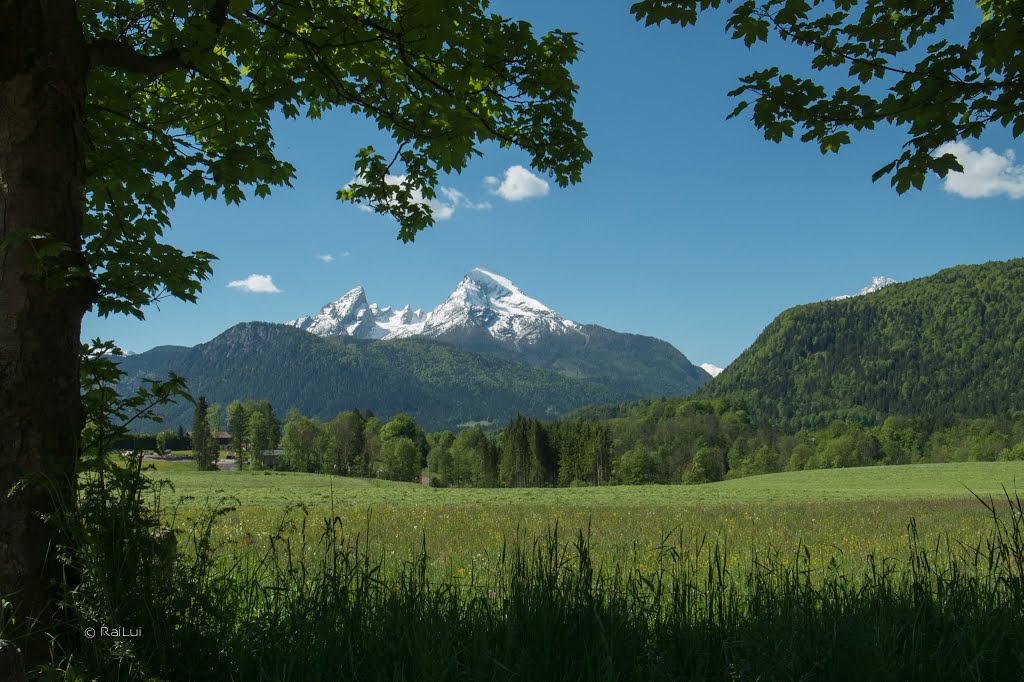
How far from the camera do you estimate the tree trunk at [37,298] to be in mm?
4020

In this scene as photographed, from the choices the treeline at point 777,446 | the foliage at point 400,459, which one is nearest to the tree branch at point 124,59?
the foliage at point 400,459

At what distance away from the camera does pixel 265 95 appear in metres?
7.08

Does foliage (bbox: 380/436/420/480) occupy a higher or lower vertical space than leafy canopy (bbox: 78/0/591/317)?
lower

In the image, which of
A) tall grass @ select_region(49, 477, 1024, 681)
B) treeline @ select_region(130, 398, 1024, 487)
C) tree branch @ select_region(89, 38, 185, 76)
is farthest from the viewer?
treeline @ select_region(130, 398, 1024, 487)

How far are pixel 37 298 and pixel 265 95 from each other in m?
3.73

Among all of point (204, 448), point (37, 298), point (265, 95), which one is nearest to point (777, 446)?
point (204, 448)

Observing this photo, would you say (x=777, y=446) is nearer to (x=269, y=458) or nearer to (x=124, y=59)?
Result: (x=269, y=458)

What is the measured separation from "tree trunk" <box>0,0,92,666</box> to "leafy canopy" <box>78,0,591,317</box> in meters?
1.63

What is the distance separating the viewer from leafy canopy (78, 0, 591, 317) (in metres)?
6.34

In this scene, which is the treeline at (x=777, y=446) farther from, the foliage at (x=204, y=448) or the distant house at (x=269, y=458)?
the foliage at (x=204, y=448)

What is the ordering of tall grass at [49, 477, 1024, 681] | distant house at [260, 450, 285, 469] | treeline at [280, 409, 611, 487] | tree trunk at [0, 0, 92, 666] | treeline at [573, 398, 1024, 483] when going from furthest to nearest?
distant house at [260, 450, 285, 469], treeline at [573, 398, 1024, 483], treeline at [280, 409, 611, 487], tree trunk at [0, 0, 92, 666], tall grass at [49, 477, 1024, 681]

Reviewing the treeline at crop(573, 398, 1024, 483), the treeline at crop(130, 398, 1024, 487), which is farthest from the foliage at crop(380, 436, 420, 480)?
the treeline at crop(573, 398, 1024, 483)

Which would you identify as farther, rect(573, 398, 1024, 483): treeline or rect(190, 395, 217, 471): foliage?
rect(573, 398, 1024, 483): treeline

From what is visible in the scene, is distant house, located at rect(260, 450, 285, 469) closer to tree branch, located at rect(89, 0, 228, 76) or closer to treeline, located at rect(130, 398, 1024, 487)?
treeline, located at rect(130, 398, 1024, 487)
